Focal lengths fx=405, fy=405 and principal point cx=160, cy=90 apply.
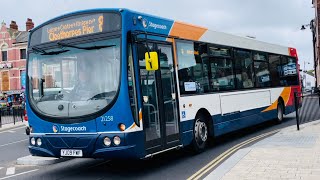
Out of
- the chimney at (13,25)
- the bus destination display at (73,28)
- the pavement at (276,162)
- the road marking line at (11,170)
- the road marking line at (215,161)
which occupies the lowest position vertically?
the road marking line at (11,170)

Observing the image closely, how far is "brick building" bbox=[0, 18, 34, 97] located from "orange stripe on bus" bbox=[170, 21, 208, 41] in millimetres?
50772

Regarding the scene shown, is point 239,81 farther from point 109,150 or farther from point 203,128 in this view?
point 109,150

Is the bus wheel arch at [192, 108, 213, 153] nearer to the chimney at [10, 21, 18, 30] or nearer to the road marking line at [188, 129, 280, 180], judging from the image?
the road marking line at [188, 129, 280, 180]

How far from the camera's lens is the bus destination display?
778 centimetres

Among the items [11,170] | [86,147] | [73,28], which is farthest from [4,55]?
[86,147]

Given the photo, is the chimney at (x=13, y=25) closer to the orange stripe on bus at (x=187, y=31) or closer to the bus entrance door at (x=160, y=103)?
the orange stripe on bus at (x=187, y=31)

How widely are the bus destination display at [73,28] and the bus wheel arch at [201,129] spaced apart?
3.46 meters

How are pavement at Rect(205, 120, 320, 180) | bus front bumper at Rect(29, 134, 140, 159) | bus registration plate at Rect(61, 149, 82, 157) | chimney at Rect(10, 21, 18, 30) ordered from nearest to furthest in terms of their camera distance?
pavement at Rect(205, 120, 320, 180) < bus front bumper at Rect(29, 134, 140, 159) < bus registration plate at Rect(61, 149, 82, 157) < chimney at Rect(10, 21, 18, 30)

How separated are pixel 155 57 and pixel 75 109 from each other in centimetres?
178

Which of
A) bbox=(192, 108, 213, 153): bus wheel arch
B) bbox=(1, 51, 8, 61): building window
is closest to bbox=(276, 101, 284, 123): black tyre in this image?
bbox=(192, 108, 213, 153): bus wheel arch

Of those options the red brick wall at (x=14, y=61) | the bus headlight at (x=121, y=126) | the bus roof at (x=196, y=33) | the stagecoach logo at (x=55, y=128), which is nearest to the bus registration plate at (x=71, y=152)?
the stagecoach logo at (x=55, y=128)

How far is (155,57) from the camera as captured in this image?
7406 millimetres

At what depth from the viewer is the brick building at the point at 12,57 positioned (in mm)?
57906

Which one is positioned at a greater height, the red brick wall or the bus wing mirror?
the red brick wall
